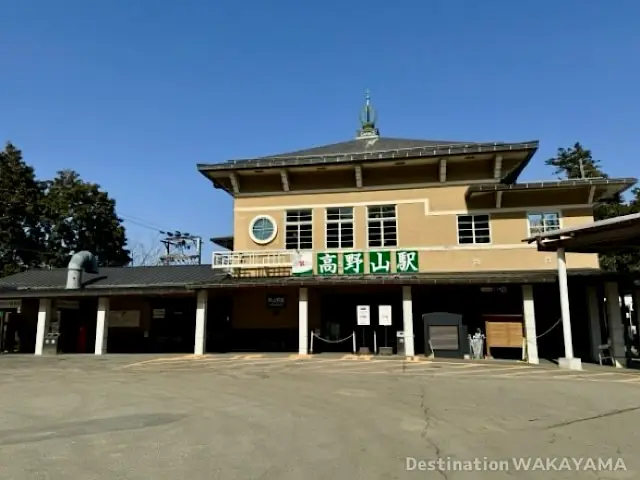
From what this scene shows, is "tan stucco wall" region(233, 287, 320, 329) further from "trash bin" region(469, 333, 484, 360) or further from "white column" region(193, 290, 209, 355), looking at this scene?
"trash bin" region(469, 333, 484, 360)

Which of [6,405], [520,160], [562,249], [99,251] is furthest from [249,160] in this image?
[99,251]

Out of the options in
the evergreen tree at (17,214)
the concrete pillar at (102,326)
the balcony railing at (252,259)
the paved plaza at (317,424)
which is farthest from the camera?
the evergreen tree at (17,214)

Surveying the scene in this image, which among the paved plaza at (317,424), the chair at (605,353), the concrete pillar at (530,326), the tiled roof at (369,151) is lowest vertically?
the paved plaza at (317,424)

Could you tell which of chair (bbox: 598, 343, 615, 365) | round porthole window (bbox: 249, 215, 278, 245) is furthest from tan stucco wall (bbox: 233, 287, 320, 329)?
chair (bbox: 598, 343, 615, 365)

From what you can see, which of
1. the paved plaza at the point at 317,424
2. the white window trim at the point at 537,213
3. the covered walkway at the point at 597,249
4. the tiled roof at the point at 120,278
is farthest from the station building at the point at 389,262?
the paved plaza at the point at 317,424

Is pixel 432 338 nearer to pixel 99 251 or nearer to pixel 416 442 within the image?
pixel 416 442

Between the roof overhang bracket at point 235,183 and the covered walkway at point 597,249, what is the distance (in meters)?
11.4

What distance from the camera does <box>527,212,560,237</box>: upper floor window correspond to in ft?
61.5

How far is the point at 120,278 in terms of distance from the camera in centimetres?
2408

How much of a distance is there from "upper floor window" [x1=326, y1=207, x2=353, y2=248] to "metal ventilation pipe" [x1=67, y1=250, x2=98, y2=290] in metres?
10.9

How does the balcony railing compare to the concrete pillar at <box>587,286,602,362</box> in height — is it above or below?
above

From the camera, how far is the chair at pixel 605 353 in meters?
16.5

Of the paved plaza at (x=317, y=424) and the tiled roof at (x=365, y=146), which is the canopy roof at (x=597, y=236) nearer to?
the paved plaza at (x=317, y=424)

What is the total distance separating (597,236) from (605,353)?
16.3 feet
